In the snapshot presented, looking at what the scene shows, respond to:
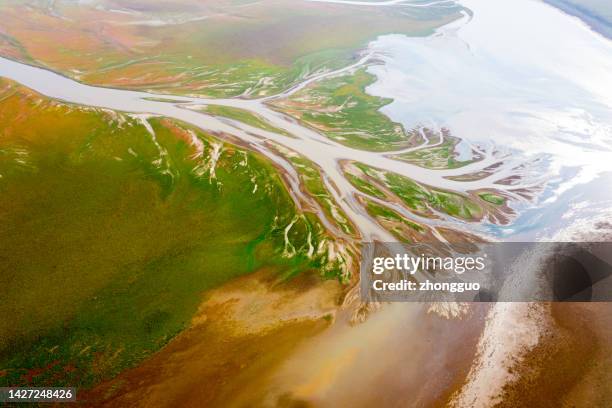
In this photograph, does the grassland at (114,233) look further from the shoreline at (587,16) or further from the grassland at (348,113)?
the shoreline at (587,16)

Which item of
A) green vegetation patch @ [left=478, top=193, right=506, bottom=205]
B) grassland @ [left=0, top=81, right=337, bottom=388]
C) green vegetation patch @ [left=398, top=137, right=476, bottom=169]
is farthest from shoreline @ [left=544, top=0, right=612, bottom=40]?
grassland @ [left=0, top=81, right=337, bottom=388]

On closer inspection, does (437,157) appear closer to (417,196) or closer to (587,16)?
(417,196)

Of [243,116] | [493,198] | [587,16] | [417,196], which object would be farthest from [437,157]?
[587,16]

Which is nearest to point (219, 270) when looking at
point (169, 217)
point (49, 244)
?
point (169, 217)

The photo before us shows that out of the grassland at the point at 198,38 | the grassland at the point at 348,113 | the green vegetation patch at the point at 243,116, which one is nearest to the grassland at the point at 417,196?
the grassland at the point at 348,113

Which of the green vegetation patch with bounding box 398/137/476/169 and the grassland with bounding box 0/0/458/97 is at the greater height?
the grassland with bounding box 0/0/458/97

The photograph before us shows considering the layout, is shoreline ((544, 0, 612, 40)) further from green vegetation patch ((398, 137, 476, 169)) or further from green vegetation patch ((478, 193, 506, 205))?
green vegetation patch ((478, 193, 506, 205))
